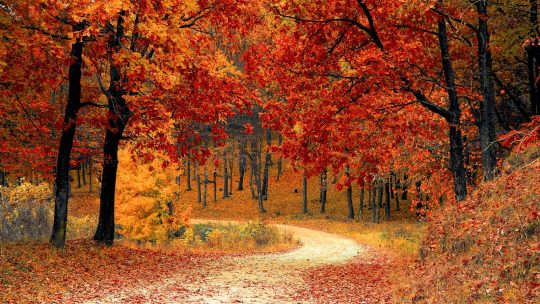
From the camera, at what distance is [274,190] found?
5531cm

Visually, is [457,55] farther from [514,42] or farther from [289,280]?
[289,280]

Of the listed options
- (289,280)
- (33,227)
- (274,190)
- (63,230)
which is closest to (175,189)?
(33,227)

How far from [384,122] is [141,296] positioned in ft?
25.1

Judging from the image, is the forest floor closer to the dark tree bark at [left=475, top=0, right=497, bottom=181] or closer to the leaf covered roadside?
the leaf covered roadside

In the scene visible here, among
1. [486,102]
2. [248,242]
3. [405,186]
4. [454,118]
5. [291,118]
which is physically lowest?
[248,242]

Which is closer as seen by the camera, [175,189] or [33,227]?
[33,227]

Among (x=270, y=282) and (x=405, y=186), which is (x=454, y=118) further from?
(x=405, y=186)

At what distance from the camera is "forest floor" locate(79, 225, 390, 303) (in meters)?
9.28

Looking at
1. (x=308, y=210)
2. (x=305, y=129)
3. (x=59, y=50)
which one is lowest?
(x=308, y=210)

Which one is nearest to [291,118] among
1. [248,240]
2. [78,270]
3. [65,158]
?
[78,270]

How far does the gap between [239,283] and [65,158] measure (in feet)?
22.7

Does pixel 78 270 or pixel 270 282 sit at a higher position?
pixel 78 270

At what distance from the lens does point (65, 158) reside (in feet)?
44.6

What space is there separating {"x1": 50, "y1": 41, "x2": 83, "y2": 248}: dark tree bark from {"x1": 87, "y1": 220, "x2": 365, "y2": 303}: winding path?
14.0ft
